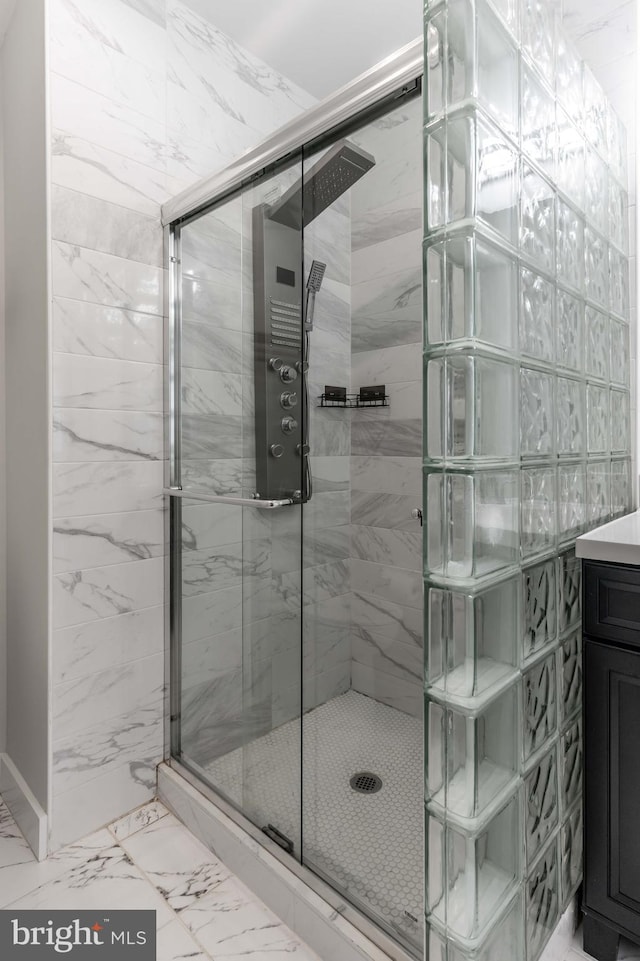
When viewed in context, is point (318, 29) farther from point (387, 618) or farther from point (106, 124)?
point (387, 618)

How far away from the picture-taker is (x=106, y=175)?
1.52 meters

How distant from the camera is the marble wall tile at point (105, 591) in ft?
4.78

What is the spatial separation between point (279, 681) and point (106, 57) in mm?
1789

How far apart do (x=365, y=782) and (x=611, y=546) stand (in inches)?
33.1

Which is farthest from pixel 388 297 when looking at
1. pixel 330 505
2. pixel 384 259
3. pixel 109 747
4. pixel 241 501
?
pixel 109 747

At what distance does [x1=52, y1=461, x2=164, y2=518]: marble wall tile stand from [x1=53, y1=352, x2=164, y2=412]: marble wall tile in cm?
17

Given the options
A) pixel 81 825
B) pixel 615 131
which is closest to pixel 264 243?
pixel 615 131

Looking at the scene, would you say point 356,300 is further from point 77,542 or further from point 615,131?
point 77,542

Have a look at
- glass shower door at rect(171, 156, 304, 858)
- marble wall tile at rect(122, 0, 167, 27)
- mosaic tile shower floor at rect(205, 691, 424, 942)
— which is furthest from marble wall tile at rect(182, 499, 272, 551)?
marble wall tile at rect(122, 0, 167, 27)

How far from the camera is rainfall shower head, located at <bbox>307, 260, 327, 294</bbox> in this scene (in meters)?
1.24

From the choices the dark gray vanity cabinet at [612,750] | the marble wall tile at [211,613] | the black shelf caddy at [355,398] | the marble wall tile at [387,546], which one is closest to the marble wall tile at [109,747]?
the marble wall tile at [211,613]

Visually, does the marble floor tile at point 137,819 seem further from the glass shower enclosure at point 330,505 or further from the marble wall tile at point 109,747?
the glass shower enclosure at point 330,505

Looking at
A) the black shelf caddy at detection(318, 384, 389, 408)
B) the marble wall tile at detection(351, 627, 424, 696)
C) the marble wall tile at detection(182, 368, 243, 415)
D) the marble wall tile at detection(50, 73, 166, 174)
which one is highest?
the marble wall tile at detection(50, 73, 166, 174)

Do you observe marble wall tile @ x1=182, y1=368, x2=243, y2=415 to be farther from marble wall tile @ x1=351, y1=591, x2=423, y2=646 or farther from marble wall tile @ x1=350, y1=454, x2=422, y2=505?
marble wall tile @ x1=351, y1=591, x2=423, y2=646
